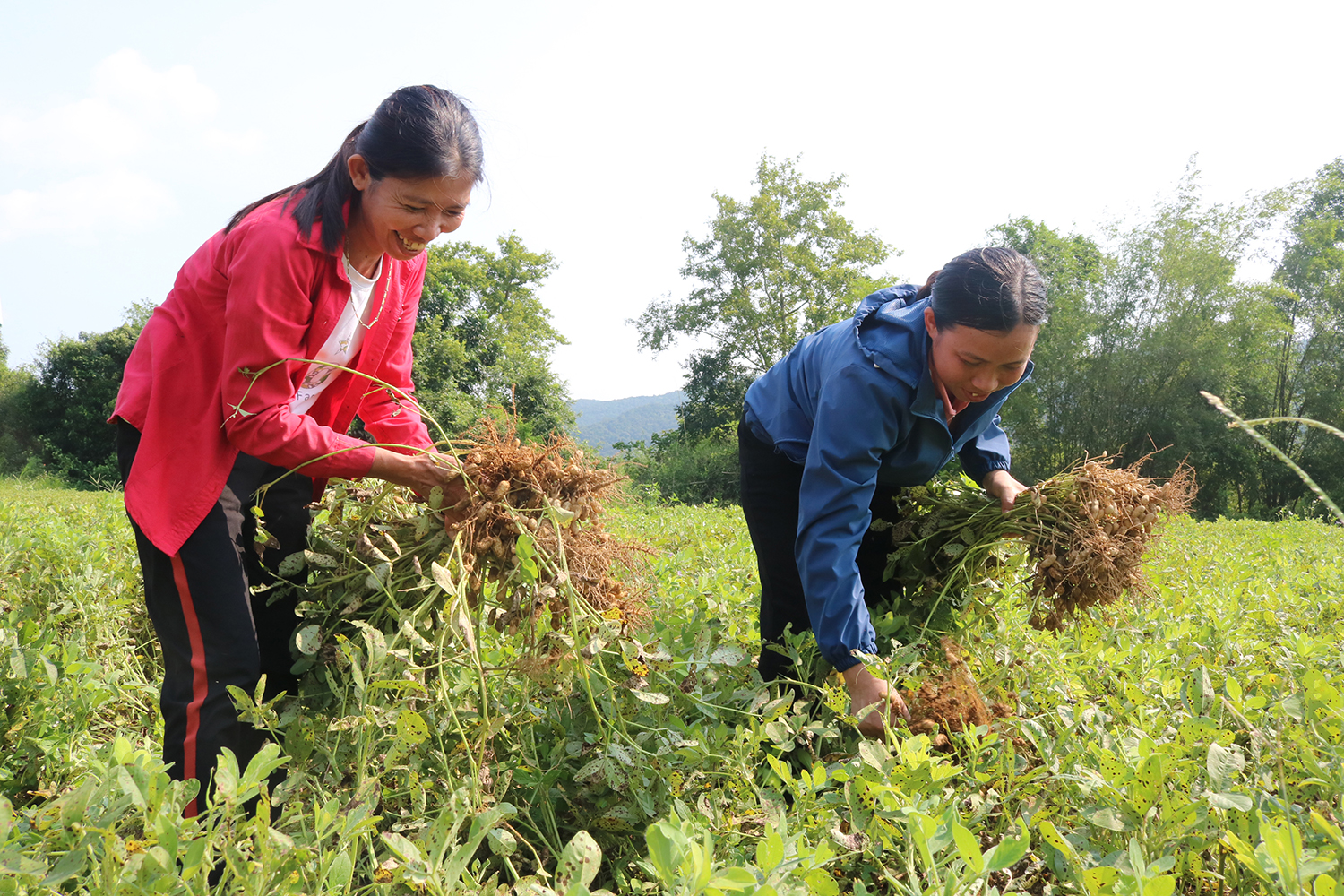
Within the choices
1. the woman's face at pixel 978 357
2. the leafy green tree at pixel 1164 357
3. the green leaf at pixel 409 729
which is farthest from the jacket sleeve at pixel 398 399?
the leafy green tree at pixel 1164 357

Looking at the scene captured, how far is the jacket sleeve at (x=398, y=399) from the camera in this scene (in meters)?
2.17

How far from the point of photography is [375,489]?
2.18m

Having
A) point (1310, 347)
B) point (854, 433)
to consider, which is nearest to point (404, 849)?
point (854, 433)

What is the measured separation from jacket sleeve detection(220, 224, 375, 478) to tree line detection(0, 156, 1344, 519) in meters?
17.2

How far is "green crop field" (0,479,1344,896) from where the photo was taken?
1.10m

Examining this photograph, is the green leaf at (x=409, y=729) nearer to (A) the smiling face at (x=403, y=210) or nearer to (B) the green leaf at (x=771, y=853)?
(B) the green leaf at (x=771, y=853)

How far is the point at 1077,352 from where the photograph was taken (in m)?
24.5

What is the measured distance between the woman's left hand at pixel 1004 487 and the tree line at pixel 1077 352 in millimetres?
16813

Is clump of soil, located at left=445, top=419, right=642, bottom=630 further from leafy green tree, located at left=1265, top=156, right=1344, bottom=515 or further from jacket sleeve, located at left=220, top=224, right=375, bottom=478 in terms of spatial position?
leafy green tree, located at left=1265, top=156, right=1344, bottom=515

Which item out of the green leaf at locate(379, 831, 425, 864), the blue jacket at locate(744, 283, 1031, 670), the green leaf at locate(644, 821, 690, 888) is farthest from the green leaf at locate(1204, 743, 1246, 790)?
the green leaf at locate(379, 831, 425, 864)

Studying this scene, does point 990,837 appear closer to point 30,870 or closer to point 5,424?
point 30,870

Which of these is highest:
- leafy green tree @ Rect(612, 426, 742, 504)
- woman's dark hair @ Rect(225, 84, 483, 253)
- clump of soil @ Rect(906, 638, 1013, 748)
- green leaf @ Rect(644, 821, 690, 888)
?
woman's dark hair @ Rect(225, 84, 483, 253)

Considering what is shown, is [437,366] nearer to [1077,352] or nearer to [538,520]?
[1077,352]

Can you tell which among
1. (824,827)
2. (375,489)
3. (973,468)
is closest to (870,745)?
(824,827)
